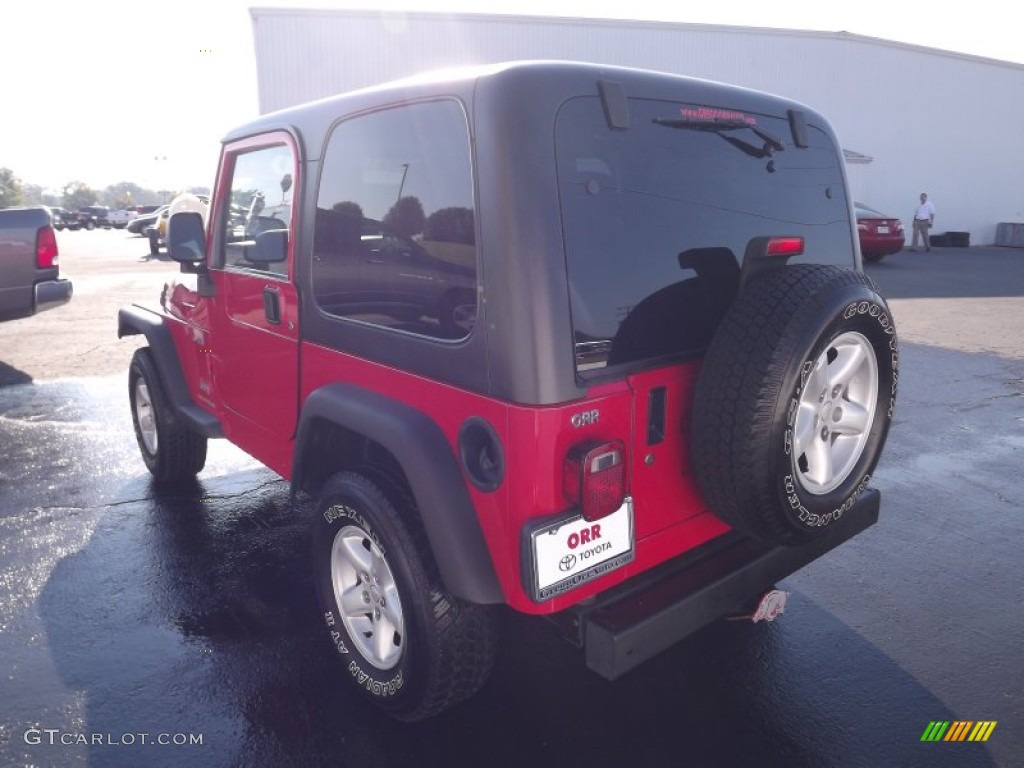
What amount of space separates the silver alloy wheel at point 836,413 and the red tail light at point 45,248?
7168mm

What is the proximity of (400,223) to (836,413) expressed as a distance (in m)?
1.59

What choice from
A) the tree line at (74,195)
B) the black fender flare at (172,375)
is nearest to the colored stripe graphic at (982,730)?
the black fender flare at (172,375)

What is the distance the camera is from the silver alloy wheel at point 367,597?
8.23 ft

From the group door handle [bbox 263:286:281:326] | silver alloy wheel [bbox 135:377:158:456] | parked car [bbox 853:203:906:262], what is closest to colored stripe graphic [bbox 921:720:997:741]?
door handle [bbox 263:286:281:326]

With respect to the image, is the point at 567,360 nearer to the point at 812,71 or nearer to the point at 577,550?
the point at 577,550

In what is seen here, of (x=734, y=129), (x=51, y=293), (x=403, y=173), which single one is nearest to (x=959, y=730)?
(x=734, y=129)

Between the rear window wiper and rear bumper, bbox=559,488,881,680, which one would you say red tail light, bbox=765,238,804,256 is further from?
rear bumper, bbox=559,488,881,680

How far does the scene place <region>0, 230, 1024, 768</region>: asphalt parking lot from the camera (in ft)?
8.25

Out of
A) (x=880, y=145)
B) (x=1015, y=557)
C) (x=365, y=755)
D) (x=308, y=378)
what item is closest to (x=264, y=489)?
(x=308, y=378)

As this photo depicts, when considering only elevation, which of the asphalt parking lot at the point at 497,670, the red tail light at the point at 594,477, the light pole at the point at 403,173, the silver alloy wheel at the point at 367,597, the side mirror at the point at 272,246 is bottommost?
Answer: the asphalt parking lot at the point at 497,670

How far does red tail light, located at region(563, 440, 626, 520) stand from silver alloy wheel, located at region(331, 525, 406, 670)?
75 centimetres

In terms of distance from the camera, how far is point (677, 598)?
7.43 feet

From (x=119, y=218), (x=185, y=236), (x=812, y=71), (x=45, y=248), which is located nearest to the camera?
(x=185, y=236)

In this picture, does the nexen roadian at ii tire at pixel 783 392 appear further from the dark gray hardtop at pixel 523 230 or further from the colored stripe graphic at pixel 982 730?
the colored stripe graphic at pixel 982 730
